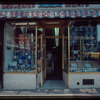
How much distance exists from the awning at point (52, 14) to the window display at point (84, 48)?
84 centimetres

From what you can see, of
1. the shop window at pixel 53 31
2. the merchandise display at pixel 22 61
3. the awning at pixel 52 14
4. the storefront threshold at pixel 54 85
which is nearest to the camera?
the awning at pixel 52 14

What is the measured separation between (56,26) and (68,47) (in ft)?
5.08

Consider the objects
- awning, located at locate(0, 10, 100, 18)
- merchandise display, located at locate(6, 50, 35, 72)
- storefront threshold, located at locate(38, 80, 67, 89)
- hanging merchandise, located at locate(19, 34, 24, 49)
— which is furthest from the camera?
hanging merchandise, located at locate(19, 34, 24, 49)

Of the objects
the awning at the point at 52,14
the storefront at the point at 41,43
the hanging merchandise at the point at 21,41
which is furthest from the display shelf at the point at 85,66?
the hanging merchandise at the point at 21,41

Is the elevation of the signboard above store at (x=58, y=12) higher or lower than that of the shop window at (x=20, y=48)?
higher

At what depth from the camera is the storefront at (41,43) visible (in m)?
5.25

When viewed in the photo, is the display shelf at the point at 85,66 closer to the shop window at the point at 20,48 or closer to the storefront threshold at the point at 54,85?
the storefront threshold at the point at 54,85

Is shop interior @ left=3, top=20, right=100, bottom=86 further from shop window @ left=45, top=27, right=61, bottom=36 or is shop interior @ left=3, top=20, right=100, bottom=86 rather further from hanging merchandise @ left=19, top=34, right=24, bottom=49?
shop window @ left=45, top=27, right=61, bottom=36

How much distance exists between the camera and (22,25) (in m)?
5.91

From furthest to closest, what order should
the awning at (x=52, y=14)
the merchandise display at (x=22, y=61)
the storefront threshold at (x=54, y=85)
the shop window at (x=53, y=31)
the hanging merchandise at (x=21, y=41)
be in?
1. the shop window at (x=53, y=31)
2. the hanging merchandise at (x=21, y=41)
3. the merchandise display at (x=22, y=61)
4. the storefront threshold at (x=54, y=85)
5. the awning at (x=52, y=14)

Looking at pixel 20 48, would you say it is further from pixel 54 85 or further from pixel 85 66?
pixel 85 66

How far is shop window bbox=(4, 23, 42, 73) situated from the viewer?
5869 millimetres

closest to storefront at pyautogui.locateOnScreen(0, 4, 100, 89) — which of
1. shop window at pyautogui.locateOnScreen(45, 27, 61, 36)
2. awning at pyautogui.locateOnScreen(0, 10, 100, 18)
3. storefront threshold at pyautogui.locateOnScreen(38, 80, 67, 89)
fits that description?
awning at pyautogui.locateOnScreen(0, 10, 100, 18)

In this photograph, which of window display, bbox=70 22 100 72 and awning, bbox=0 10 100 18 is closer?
awning, bbox=0 10 100 18
